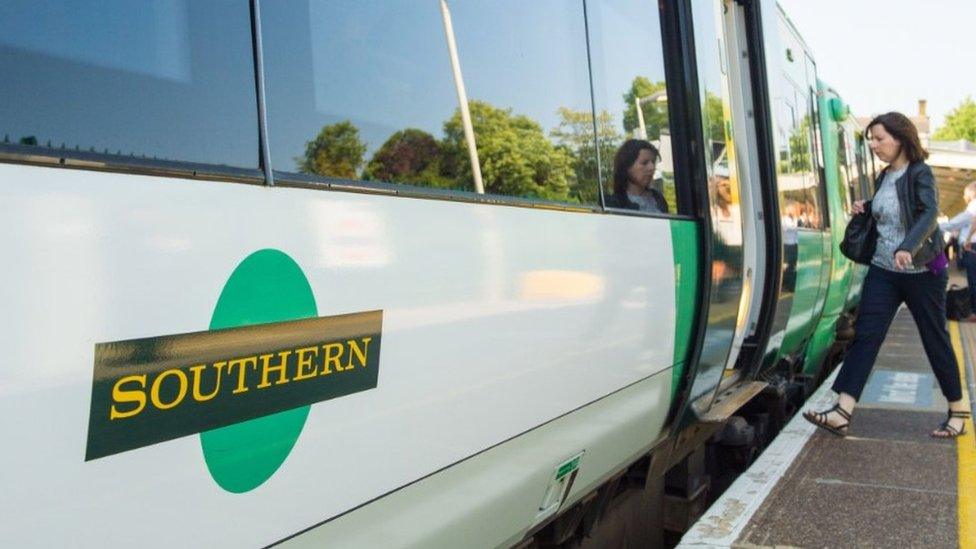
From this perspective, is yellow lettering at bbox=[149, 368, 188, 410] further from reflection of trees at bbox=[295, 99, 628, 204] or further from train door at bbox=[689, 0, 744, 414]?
train door at bbox=[689, 0, 744, 414]

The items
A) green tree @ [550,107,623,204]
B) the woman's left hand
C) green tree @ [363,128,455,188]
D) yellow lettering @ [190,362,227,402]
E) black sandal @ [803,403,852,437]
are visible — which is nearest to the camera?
yellow lettering @ [190,362,227,402]

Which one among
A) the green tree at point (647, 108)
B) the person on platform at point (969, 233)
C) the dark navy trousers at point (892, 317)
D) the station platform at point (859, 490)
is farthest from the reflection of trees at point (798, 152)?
the person on platform at point (969, 233)

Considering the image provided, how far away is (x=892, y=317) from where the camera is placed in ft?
18.2

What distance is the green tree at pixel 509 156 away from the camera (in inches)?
102

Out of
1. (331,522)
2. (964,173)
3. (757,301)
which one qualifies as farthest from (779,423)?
(964,173)

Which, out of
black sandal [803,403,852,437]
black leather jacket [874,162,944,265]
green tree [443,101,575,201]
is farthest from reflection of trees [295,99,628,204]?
black sandal [803,403,852,437]

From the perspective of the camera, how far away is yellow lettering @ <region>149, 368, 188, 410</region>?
157 cm

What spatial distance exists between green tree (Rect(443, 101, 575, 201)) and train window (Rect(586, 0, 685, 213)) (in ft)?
1.30

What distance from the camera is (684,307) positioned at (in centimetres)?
409

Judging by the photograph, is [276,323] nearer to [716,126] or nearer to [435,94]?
[435,94]

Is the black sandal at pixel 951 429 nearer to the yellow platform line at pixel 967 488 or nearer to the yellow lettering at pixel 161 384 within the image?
the yellow platform line at pixel 967 488

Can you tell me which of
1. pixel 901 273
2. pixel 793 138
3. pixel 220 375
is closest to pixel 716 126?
pixel 901 273

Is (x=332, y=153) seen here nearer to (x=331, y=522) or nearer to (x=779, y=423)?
(x=331, y=522)

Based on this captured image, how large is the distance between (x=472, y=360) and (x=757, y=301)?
3406 millimetres
